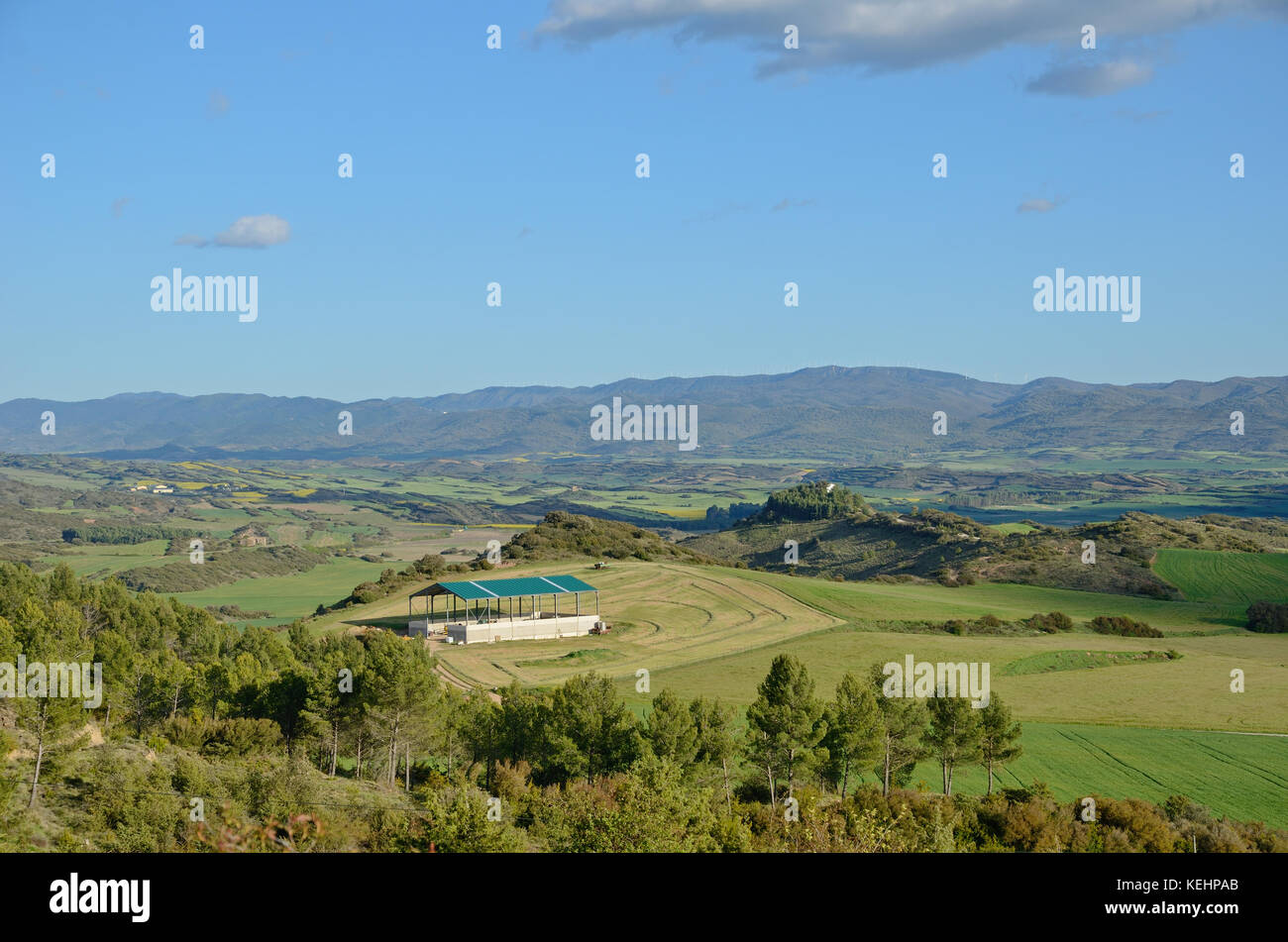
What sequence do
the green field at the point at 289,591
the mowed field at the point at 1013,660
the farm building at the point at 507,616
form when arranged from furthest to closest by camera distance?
the green field at the point at 289,591 → the farm building at the point at 507,616 → the mowed field at the point at 1013,660

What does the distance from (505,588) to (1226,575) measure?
71.2m

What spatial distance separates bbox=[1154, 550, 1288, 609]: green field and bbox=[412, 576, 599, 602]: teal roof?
188 feet

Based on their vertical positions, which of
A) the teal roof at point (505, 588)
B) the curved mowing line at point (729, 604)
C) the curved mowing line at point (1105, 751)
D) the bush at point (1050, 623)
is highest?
the teal roof at point (505, 588)

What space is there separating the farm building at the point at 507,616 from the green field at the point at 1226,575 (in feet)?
187

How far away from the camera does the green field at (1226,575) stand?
9288cm

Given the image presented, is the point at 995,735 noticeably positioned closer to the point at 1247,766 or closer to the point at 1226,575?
the point at 1247,766

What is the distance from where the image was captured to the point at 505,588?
250 feet

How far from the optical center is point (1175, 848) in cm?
3017

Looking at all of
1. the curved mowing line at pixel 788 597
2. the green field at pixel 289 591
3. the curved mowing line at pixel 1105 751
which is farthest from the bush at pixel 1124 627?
the green field at pixel 289 591

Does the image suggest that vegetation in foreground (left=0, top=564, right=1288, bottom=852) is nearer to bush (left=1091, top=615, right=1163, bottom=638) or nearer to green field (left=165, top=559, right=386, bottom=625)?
bush (left=1091, top=615, right=1163, bottom=638)

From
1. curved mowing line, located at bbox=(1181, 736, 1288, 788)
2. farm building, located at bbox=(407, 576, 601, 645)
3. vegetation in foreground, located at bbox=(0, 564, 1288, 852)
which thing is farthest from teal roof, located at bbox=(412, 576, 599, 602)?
curved mowing line, located at bbox=(1181, 736, 1288, 788)

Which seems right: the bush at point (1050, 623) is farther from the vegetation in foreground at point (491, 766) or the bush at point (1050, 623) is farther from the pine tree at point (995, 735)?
the pine tree at point (995, 735)

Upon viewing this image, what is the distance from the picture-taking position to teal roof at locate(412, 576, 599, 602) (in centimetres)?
7394
